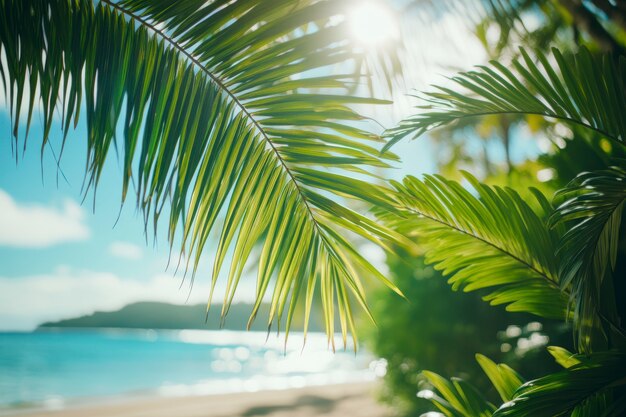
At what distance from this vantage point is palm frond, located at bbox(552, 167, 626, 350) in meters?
1.03

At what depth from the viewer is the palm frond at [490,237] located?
135cm

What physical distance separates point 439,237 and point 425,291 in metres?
3.89

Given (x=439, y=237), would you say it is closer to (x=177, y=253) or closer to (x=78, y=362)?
(x=177, y=253)

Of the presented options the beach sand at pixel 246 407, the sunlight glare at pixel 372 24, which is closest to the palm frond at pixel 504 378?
the sunlight glare at pixel 372 24

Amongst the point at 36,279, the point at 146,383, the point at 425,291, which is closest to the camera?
the point at 36,279

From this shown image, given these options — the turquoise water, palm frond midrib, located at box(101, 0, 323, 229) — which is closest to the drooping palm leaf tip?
palm frond midrib, located at box(101, 0, 323, 229)

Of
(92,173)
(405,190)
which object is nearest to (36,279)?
(92,173)

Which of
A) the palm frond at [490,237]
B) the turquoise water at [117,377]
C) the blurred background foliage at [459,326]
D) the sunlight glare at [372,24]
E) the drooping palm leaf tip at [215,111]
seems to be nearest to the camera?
the drooping palm leaf tip at [215,111]

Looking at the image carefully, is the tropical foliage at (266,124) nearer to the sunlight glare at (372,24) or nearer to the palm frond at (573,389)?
the palm frond at (573,389)

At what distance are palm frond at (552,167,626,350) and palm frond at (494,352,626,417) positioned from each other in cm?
7

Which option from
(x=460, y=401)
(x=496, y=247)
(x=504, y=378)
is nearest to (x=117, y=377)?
Result: (x=460, y=401)

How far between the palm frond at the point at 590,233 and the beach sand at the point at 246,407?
263 inches

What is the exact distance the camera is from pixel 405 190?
53.6 inches

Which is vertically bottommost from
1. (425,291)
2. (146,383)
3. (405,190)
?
(146,383)
